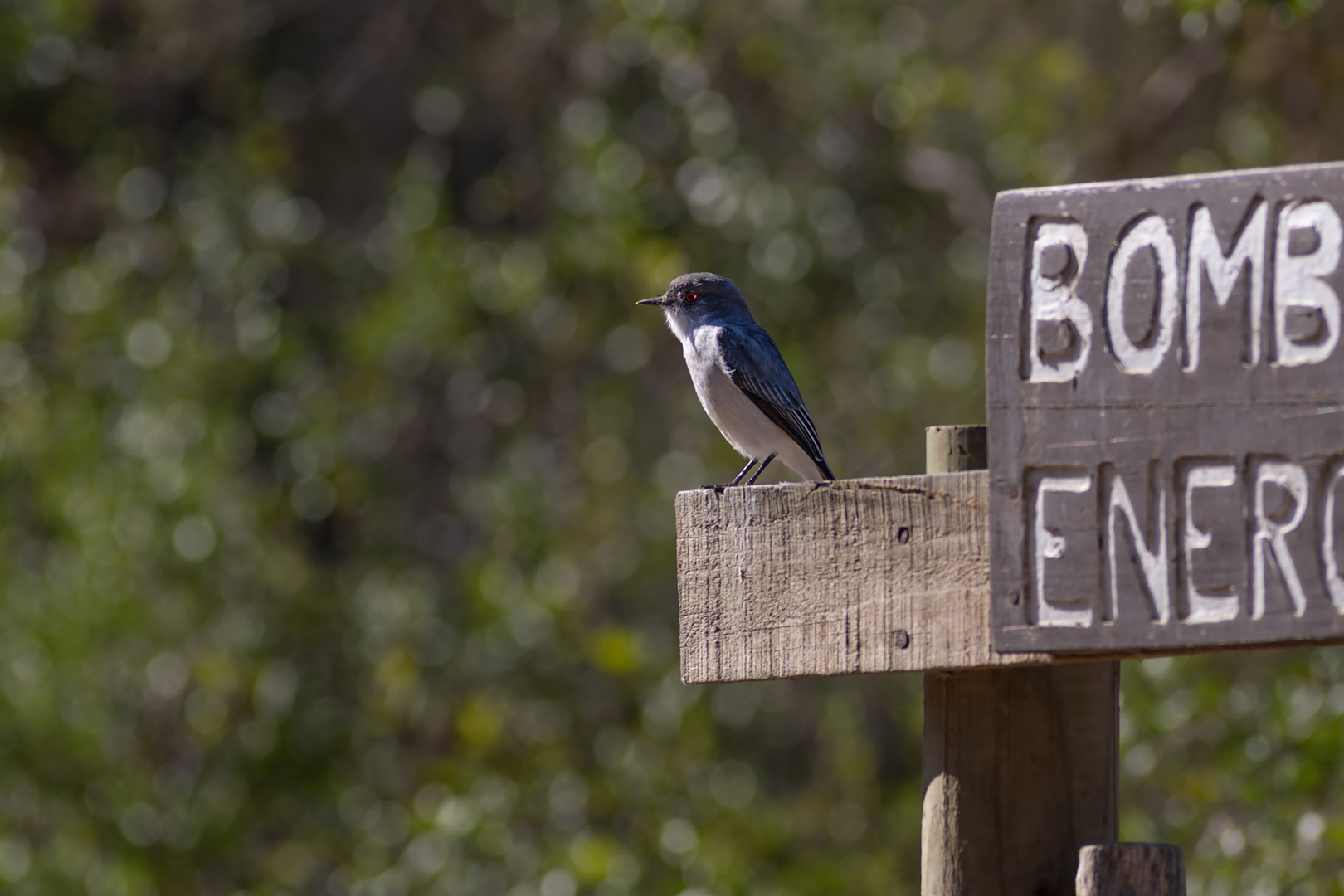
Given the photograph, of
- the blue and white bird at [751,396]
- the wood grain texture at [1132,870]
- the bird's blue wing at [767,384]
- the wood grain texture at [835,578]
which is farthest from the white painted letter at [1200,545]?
the bird's blue wing at [767,384]

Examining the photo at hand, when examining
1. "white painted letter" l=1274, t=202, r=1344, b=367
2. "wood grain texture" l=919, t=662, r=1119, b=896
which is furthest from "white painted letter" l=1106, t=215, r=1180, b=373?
"wood grain texture" l=919, t=662, r=1119, b=896

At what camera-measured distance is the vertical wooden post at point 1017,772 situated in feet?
8.04

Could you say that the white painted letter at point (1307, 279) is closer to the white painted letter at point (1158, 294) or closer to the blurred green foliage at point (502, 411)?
the white painted letter at point (1158, 294)

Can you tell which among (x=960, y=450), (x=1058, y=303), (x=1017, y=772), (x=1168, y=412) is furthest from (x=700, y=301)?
(x=1168, y=412)

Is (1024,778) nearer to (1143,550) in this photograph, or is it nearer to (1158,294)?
(1143,550)

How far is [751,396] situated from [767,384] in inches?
3.0

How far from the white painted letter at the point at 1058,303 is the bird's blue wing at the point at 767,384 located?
2499 millimetres

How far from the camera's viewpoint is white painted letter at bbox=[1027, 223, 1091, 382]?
209cm

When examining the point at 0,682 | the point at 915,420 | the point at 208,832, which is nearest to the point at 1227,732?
the point at 915,420

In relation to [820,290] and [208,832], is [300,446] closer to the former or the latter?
[208,832]

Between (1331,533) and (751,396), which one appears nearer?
(1331,533)

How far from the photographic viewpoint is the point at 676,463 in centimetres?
768

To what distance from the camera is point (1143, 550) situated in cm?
203

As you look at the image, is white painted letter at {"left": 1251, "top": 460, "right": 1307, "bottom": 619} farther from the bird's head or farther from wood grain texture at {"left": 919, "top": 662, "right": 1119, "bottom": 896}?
Answer: the bird's head
